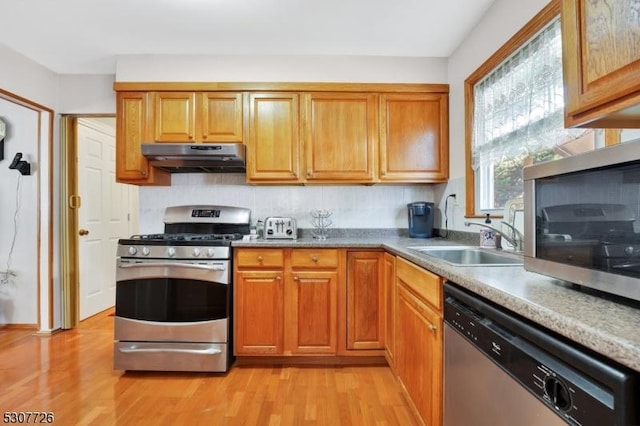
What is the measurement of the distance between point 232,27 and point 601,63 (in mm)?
2209

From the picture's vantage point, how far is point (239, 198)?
3.00 m

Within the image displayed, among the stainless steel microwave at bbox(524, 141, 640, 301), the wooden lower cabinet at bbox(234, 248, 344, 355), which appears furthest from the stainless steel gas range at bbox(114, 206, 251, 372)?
the stainless steel microwave at bbox(524, 141, 640, 301)

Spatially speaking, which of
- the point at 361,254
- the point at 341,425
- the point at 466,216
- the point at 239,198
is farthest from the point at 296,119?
the point at 341,425

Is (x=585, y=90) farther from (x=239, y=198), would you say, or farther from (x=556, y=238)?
(x=239, y=198)

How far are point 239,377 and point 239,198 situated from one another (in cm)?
143

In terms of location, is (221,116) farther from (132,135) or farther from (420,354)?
(420,354)

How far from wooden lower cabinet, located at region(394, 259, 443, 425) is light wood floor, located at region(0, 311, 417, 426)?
261 mm

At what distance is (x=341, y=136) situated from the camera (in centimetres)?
272

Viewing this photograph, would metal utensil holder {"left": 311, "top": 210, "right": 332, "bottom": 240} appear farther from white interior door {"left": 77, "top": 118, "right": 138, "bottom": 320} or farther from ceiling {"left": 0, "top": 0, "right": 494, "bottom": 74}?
white interior door {"left": 77, "top": 118, "right": 138, "bottom": 320}

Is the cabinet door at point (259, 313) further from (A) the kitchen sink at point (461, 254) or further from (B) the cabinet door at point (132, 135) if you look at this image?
(B) the cabinet door at point (132, 135)

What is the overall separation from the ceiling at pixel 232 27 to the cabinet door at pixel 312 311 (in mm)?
1724

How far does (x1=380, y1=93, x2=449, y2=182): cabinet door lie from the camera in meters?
2.73

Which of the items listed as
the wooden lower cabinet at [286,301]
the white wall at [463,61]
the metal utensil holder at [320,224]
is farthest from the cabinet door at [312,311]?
the white wall at [463,61]

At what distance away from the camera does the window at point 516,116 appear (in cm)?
156
